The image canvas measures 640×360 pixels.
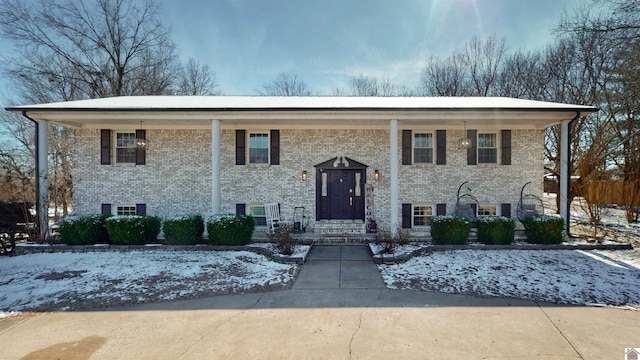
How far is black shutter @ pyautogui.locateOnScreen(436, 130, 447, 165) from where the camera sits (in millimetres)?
10750

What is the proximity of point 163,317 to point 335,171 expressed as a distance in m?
7.60

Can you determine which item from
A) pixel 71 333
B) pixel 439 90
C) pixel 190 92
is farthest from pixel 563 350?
pixel 190 92

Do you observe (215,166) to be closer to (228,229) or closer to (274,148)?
(228,229)

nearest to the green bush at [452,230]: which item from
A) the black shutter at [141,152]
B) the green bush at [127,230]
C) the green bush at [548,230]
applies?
the green bush at [548,230]

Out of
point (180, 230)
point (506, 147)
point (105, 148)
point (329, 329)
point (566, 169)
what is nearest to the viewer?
point (329, 329)

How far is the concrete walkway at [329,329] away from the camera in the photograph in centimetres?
355

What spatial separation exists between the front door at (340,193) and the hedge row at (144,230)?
325 centimetres

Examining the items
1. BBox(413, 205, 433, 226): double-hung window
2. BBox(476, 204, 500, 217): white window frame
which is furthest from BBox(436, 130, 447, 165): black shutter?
BBox(476, 204, 500, 217): white window frame

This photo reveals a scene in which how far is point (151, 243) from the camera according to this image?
8742mm

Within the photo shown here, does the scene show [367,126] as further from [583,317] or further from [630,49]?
[630,49]

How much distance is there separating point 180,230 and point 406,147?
8.35m

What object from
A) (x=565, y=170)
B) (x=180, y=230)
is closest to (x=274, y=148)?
(x=180, y=230)

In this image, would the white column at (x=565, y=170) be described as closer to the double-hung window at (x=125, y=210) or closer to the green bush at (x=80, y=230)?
the green bush at (x=80, y=230)

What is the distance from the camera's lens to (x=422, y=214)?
11.0 m
